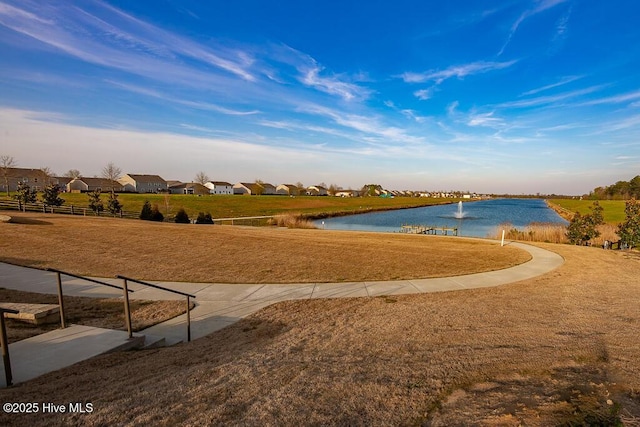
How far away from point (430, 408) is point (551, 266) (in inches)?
515

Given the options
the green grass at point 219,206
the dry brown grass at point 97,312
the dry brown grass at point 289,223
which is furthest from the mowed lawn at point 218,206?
the dry brown grass at point 97,312

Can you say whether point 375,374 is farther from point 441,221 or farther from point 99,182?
point 99,182

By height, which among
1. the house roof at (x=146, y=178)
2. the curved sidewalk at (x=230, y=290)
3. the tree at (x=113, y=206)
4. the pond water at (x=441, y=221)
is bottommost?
the pond water at (x=441, y=221)

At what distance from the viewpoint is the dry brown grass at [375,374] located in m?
3.52

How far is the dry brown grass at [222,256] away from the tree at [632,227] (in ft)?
22.7

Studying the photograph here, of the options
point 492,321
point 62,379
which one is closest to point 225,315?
point 62,379

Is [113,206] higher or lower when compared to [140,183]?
lower

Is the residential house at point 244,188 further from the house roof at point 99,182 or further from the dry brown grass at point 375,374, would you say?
the dry brown grass at point 375,374

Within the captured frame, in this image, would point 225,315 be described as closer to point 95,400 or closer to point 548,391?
point 95,400

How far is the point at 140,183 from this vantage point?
366 feet

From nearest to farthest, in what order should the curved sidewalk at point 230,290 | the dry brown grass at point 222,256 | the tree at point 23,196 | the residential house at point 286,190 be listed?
1. the curved sidewalk at point 230,290
2. the dry brown grass at point 222,256
3. the tree at point 23,196
4. the residential house at point 286,190

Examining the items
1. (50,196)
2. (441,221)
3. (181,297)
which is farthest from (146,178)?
(181,297)

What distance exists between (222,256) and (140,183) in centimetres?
11481

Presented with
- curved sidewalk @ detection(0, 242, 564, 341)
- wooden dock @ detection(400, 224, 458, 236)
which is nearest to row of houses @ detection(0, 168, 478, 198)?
wooden dock @ detection(400, 224, 458, 236)
